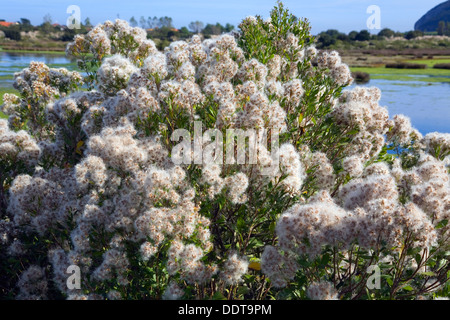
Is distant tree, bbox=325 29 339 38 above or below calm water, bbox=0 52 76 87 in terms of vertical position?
above

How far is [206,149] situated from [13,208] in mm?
2884

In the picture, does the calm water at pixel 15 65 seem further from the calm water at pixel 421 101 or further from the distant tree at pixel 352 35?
the distant tree at pixel 352 35

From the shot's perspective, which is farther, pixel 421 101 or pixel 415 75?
pixel 415 75

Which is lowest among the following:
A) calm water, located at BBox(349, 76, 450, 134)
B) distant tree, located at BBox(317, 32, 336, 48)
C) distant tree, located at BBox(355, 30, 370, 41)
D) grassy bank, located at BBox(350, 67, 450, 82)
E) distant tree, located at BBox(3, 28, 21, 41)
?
calm water, located at BBox(349, 76, 450, 134)

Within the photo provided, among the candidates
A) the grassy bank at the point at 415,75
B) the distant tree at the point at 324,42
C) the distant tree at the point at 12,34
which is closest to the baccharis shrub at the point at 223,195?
the grassy bank at the point at 415,75

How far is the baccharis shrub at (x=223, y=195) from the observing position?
310 centimetres

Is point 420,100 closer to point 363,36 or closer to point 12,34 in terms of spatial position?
point 363,36

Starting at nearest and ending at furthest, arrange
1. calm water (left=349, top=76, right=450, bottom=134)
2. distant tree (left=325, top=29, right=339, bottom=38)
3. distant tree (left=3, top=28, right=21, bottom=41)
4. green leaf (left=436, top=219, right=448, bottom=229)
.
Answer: green leaf (left=436, top=219, right=448, bottom=229)
calm water (left=349, top=76, right=450, bottom=134)
distant tree (left=325, top=29, right=339, bottom=38)
distant tree (left=3, top=28, right=21, bottom=41)

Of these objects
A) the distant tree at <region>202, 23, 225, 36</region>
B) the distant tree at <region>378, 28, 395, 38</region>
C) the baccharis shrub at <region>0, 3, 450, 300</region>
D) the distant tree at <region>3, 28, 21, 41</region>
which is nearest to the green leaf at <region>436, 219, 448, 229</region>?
the baccharis shrub at <region>0, 3, 450, 300</region>

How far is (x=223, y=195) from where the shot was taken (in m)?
3.74

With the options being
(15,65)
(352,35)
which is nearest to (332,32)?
(352,35)

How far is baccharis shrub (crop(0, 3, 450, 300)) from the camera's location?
3100 mm

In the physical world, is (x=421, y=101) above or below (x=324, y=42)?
below

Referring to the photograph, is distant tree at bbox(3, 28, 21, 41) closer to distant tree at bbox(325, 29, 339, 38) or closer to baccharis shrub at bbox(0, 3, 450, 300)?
distant tree at bbox(325, 29, 339, 38)
